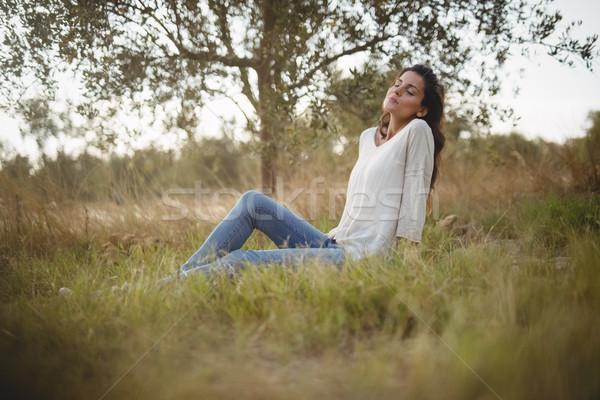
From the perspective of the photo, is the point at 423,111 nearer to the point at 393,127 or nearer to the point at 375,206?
the point at 393,127

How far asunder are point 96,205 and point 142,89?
1368 millimetres

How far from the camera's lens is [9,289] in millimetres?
2432

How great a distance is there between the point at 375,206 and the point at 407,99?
32.0 inches

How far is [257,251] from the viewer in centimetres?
215

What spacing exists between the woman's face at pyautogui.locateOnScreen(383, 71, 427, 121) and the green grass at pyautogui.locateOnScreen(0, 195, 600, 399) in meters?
0.98

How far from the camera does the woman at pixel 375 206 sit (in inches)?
82.9

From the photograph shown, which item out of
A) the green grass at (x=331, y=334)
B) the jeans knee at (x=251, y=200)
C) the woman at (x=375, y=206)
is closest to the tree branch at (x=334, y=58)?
the woman at (x=375, y=206)

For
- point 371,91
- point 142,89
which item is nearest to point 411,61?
point 371,91

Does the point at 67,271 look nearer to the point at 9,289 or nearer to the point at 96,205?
the point at 9,289

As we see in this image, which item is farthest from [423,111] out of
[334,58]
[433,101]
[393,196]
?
[334,58]

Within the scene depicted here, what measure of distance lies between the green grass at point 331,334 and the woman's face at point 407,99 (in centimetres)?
98

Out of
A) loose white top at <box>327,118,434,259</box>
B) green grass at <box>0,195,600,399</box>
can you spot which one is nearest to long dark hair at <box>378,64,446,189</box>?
loose white top at <box>327,118,434,259</box>

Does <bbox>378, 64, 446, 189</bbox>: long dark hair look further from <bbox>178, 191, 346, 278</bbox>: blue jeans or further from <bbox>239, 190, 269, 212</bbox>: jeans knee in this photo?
<bbox>239, 190, 269, 212</bbox>: jeans knee

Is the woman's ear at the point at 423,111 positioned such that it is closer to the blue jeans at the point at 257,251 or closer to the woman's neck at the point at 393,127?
the woman's neck at the point at 393,127
